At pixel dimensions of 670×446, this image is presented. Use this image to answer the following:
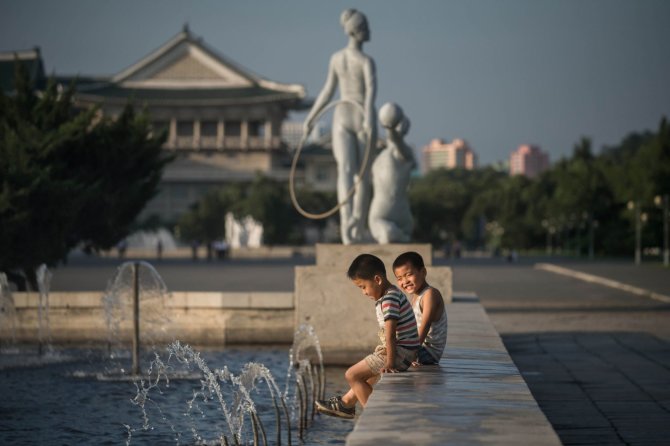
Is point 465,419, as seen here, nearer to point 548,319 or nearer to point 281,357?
point 281,357

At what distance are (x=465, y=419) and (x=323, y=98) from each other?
10220 millimetres

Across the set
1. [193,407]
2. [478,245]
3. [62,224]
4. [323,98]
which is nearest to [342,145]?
[323,98]

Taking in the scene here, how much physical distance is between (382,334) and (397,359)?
26 centimetres

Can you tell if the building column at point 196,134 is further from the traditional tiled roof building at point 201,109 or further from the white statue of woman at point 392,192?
the white statue of woman at point 392,192

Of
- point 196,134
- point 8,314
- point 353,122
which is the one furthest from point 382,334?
point 196,134

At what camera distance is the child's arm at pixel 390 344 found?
278 inches

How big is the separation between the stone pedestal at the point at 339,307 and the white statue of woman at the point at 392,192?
906 mm

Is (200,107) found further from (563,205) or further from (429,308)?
(429,308)

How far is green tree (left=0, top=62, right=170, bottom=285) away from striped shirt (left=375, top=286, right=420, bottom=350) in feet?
44.3

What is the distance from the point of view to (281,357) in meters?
14.3

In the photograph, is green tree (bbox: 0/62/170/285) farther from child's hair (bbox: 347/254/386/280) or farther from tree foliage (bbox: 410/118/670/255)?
tree foliage (bbox: 410/118/670/255)

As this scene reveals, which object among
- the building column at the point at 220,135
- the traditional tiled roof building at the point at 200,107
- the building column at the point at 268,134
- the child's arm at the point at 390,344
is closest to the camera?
the child's arm at the point at 390,344

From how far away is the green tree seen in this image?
20.3 meters

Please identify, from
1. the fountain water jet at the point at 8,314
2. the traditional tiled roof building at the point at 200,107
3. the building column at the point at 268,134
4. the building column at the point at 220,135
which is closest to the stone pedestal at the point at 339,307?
the fountain water jet at the point at 8,314
